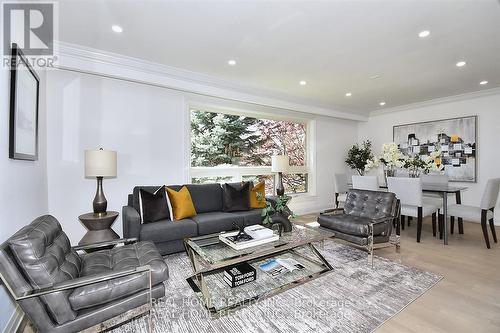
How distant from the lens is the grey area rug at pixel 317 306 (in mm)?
1750

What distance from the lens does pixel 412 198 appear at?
3.70 metres

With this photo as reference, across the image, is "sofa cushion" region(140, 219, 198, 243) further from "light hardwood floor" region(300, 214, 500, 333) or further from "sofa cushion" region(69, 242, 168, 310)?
"light hardwood floor" region(300, 214, 500, 333)

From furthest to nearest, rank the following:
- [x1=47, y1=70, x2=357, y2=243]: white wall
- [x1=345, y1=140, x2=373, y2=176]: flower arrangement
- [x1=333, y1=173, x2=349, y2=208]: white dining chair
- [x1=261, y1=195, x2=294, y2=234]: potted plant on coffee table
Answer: [x1=345, y1=140, x2=373, y2=176]: flower arrangement → [x1=333, y1=173, x2=349, y2=208]: white dining chair → [x1=47, y1=70, x2=357, y2=243]: white wall → [x1=261, y1=195, x2=294, y2=234]: potted plant on coffee table

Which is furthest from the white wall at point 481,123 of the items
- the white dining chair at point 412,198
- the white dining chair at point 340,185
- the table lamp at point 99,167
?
the table lamp at point 99,167

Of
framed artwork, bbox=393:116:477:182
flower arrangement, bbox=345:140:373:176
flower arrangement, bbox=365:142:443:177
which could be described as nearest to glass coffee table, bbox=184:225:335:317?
flower arrangement, bbox=365:142:443:177

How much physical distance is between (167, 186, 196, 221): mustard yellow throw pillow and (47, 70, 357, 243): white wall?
0.64m

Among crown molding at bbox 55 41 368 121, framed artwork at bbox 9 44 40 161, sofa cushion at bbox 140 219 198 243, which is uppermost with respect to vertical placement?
crown molding at bbox 55 41 368 121

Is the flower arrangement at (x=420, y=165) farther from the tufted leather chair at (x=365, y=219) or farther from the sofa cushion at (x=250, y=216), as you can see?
the sofa cushion at (x=250, y=216)

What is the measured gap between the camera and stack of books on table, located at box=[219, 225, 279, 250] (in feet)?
7.29

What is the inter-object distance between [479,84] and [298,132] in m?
3.40

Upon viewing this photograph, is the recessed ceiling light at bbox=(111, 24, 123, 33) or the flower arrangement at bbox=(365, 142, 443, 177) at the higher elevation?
the recessed ceiling light at bbox=(111, 24, 123, 33)

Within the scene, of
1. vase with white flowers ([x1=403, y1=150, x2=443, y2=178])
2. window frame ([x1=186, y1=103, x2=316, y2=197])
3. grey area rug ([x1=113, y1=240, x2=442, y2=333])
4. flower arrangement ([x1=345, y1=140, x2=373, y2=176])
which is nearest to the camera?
grey area rug ([x1=113, y1=240, x2=442, y2=333])

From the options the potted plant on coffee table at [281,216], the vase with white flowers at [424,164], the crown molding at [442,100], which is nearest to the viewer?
the potted plant on coffee table at [281,216]

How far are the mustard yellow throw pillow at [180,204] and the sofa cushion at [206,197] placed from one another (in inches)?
9.3
